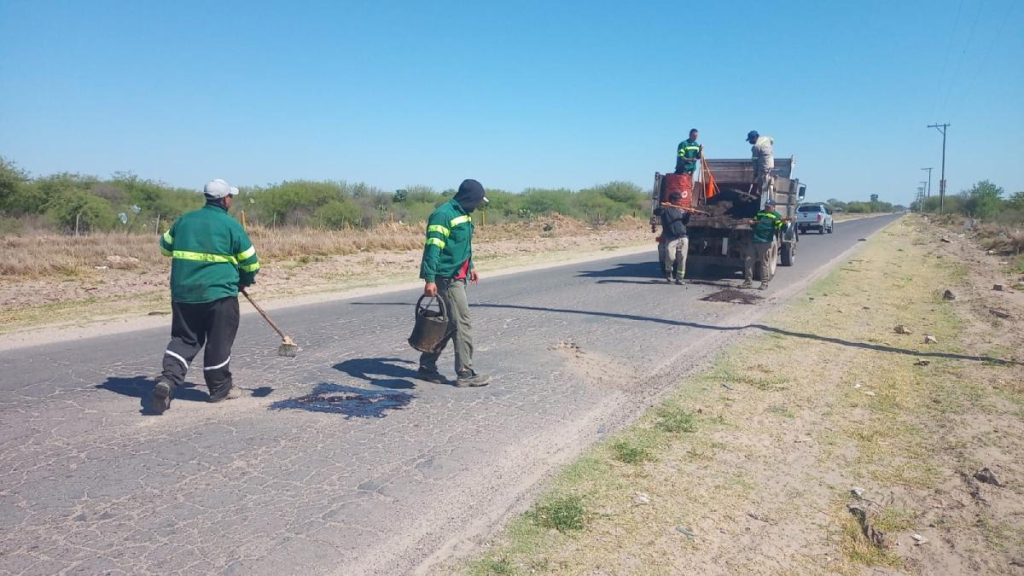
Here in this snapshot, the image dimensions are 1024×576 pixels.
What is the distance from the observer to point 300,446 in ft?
15.5

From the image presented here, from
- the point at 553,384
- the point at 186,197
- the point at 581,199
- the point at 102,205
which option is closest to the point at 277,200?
the point at 186,197

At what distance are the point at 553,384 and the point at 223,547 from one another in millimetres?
3664

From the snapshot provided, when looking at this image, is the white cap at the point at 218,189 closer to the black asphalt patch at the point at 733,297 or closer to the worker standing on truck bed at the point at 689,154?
the black asphalt patch at the point at 733,297

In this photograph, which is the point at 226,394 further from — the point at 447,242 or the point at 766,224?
the point at 766,224

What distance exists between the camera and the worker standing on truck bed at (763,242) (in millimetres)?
13312

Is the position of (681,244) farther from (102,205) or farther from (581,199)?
(581,199)

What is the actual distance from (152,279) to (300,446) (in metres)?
12.6

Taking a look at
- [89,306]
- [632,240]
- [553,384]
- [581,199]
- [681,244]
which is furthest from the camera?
[581,199]

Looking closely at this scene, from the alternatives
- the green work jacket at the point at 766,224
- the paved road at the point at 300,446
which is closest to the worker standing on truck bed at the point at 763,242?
the green work jacket at the point at 766,224

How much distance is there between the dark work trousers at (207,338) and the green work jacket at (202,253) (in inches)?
4.2

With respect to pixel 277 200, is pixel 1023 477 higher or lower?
lower

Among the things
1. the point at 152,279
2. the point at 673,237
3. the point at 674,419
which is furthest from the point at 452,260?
the point at 152,279

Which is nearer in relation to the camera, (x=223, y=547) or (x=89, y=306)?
(x=223, y=547)

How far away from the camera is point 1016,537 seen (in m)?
3.62
